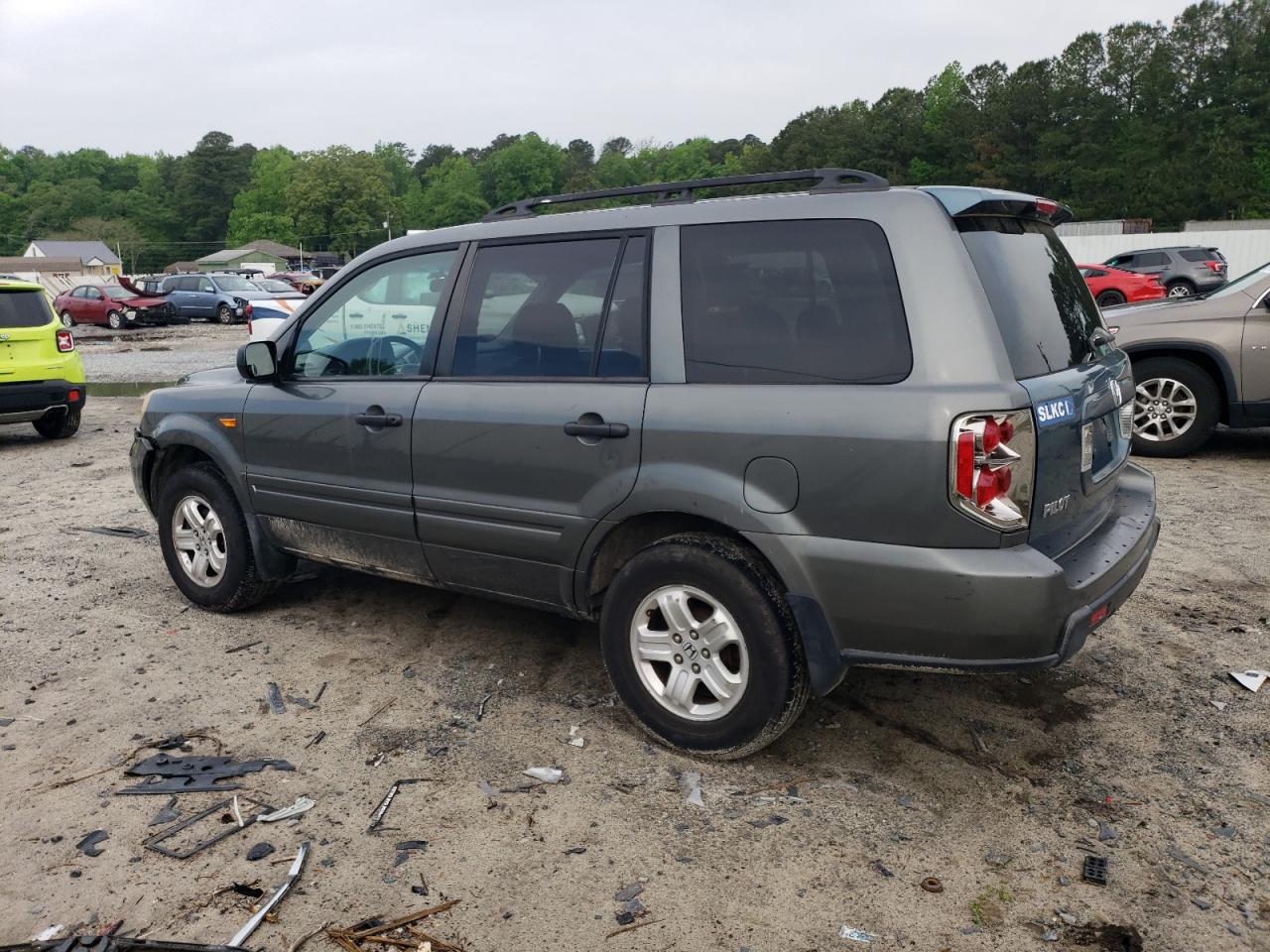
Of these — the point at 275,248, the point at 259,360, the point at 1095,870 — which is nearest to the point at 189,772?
the point at 259,360

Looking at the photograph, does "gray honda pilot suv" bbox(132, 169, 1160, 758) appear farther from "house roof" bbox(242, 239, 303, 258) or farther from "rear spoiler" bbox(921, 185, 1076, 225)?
"house roof" bbox(242, 239, 303, 258)

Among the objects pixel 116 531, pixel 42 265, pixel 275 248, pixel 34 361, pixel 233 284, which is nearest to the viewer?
pixel 116 531

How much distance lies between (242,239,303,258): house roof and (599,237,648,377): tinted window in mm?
120924

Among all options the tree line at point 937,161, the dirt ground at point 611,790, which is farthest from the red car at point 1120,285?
the dirt ground at point 611,790

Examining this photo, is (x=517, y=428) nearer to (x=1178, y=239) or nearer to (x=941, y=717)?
(x=941, y=717)

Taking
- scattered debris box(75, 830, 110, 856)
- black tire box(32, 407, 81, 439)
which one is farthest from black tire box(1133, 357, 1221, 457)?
black tire box(32, 407, 81, 439)

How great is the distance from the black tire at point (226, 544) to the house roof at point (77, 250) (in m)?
123

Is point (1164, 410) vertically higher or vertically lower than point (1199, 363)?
lower

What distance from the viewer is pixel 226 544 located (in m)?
5.16

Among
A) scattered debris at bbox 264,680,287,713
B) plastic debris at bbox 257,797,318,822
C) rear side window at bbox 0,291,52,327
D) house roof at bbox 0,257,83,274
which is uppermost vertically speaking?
house roof at bbox 0,257,83,274

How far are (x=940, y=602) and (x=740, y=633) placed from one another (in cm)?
68

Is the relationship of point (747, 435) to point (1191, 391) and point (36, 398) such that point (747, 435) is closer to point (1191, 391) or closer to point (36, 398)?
point (1191, 391)

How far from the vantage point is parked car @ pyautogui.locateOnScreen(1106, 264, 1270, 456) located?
26.4ft

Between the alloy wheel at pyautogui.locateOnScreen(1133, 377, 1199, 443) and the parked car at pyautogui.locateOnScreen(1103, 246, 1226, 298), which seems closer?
the alloy wheel at pyautogui.locateOnScreen(1133, 377, 1199, 443)
